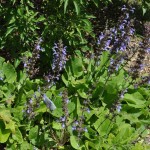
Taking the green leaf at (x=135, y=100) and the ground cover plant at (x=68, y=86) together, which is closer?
the ground cover plant at (x=68, y=86)

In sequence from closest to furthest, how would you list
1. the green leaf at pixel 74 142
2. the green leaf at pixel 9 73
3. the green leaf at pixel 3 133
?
the green leaf at pixel 3 133, the green leaf at pixel 74 142, the green leaf at pixel 9 73

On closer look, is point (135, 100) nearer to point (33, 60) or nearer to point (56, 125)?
point (56, 125)

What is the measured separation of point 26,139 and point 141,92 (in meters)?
1.54

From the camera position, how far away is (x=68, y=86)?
4684 millimetres

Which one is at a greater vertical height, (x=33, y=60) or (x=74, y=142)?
(x=33, y=60)

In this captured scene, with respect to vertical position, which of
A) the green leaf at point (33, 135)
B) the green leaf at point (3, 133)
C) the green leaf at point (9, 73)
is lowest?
the green leaf at point (33, 135)

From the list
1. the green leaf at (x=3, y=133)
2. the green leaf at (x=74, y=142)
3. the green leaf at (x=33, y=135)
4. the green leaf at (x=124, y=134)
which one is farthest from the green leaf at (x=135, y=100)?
the green leaf at (x=3, y=133)

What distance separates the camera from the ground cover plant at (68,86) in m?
4.09

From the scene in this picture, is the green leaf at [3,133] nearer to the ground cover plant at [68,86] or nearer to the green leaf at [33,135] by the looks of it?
the ground cover plant at [68,86]

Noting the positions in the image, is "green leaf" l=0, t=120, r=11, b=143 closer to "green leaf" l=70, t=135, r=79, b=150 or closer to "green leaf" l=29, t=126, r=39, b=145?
"green leaf" l=29, t=126, r=39, b=145

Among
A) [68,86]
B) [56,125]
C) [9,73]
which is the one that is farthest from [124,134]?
[9,73]

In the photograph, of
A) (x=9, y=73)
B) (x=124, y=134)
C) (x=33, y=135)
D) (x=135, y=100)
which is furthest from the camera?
(x=135, y=100)

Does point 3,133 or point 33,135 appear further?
point 33,135

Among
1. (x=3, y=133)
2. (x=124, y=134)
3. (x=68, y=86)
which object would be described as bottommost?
(x=124, y=134)
